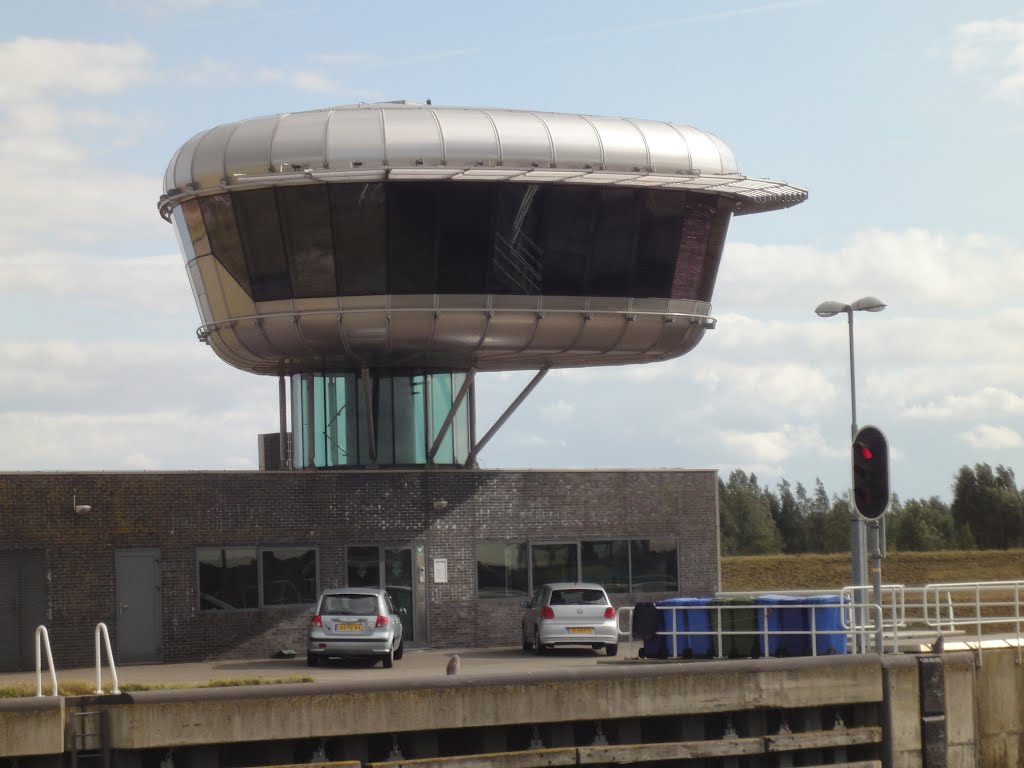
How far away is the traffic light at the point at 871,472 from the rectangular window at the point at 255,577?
16.0 meters

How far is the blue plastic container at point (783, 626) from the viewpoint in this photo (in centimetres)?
2498

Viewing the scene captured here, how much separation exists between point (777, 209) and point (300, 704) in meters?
25.0

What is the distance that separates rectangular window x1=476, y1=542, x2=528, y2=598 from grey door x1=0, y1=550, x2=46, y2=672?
9.35 m

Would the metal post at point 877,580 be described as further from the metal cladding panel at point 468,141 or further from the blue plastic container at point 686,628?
the metal cladding panel at point 468,141

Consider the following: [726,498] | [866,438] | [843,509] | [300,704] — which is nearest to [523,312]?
[866,438]

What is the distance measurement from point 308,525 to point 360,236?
6.17 m

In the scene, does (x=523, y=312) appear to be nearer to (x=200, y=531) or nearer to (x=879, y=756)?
(x=200, y=531)

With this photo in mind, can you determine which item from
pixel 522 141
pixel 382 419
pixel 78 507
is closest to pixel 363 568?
pixel 382 419

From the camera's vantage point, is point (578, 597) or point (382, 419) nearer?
point (578, 597)

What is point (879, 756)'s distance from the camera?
23.0 meters

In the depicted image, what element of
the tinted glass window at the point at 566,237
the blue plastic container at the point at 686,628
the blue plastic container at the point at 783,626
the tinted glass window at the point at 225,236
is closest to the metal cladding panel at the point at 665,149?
the tinted glass window at the point at 566,237

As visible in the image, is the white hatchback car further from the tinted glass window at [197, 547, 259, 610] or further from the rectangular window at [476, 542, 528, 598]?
the tinted glass window at [197, 547, 259, 610]

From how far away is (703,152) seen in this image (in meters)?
37.4

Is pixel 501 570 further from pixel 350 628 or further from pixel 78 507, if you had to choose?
pixel 78 507
